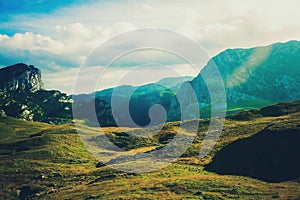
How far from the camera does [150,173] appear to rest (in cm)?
7200

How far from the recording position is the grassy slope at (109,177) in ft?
188

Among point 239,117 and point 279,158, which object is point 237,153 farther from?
point 239,117

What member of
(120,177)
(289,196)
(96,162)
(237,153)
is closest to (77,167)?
(96,162)

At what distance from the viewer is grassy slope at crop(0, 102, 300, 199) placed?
57188 mm

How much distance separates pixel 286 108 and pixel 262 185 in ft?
206

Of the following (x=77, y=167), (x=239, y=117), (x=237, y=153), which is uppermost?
(x=239, y=117)

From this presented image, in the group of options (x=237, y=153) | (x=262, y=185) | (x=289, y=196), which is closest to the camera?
(x=289, y=196)

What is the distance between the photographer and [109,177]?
7281 cm

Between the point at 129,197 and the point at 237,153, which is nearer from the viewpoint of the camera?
the point at 129,197

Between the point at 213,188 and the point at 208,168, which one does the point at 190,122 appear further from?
the point at 213,188

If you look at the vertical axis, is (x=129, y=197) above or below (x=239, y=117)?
below

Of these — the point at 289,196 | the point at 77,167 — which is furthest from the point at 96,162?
the point at 289,196

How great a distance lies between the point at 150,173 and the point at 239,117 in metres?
58.3

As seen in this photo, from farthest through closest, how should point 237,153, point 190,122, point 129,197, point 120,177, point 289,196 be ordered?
point 190,122, point 237,153, point 120,177, point 129,197, point 289,196
